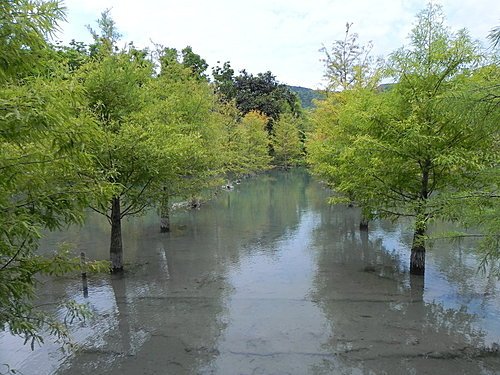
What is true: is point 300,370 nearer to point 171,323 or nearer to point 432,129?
point 171,323

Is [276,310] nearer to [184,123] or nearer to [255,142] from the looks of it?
[184,123]

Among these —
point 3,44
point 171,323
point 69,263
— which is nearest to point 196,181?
point 171,323

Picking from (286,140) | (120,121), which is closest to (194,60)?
(286,140)

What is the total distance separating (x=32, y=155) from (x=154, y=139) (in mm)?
6524

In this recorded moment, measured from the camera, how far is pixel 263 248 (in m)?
14.9

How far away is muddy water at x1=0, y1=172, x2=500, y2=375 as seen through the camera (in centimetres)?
703

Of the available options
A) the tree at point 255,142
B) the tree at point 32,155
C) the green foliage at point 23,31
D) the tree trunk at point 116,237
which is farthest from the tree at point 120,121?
the tree at point 255,142

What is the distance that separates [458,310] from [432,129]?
415 centimetres

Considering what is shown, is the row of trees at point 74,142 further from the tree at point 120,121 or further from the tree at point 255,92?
the tree at point 255,92

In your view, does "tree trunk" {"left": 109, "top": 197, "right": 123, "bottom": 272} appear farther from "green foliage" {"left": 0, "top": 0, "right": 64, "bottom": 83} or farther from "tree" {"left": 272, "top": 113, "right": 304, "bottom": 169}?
"tree" {"left": 272, "top": 113, "right": 304, "bottom": 169}

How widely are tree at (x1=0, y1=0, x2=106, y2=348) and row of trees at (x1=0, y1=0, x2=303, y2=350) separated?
0.4 inches

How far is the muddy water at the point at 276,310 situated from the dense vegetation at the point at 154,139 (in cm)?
100

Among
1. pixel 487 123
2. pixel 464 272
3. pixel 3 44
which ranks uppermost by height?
pixel 3 44

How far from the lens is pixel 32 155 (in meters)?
4.02
